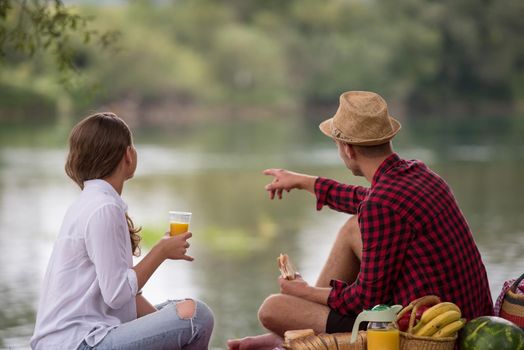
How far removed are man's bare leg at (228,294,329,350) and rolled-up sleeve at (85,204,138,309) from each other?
714 mm

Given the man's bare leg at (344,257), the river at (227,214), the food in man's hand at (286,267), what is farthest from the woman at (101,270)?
the river at (227,214)

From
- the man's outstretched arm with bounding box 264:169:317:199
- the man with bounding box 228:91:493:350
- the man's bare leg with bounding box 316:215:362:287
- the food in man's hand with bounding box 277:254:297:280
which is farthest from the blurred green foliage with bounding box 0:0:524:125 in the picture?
the man with bounding box 228:91:493:350

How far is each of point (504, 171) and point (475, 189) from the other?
10.2 feet

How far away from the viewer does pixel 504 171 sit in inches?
697

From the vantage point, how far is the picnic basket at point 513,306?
299 cm

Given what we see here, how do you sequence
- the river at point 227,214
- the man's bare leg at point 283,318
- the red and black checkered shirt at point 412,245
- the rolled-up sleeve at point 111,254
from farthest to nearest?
the river at point 227,214 → the man's bare leg at point 283,318 → the red and black checkered shirt at point 412,245 → the rolled-up sleeve at point 111,254

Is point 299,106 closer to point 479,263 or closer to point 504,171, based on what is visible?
point 504,171

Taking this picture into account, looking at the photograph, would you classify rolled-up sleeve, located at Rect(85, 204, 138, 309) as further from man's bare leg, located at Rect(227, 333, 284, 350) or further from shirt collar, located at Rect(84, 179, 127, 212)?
man's bare leg, located at Rect(227, 333, 284, 350)

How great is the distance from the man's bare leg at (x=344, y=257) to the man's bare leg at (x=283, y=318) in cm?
22

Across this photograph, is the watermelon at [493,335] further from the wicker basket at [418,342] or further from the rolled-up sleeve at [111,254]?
the rolled-up sleeve at [111,254]

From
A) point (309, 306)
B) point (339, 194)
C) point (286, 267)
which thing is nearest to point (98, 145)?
point (286, 267)

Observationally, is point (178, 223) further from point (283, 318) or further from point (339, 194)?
point (339, 194)

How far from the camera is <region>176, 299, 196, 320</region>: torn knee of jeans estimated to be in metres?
2.76

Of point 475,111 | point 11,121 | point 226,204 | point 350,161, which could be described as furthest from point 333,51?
point 350,161
